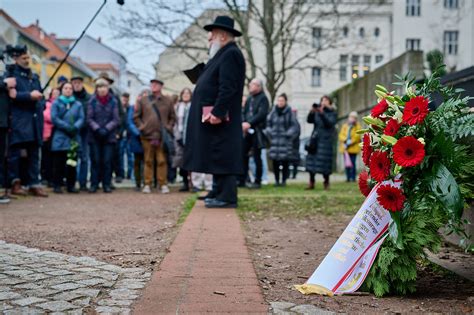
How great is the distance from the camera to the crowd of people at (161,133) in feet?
26.7

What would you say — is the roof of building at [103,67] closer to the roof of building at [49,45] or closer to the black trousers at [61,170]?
the roof of building at [49,45]

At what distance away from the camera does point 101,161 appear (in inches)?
485

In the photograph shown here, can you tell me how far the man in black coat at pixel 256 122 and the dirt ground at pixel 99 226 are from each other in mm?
2811

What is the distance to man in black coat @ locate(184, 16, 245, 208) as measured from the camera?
8.02 m

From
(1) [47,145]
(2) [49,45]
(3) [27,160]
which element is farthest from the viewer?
(2) [49,45]

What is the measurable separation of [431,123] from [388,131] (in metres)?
0.24

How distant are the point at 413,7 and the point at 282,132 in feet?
149

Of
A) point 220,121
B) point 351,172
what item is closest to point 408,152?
point 220,121

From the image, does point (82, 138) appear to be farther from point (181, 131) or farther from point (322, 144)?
point (322, 144)

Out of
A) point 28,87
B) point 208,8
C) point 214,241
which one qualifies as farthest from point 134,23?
point 214,241

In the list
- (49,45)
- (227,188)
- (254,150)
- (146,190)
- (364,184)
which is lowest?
(146,190)

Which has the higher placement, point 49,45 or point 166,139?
point 49,45

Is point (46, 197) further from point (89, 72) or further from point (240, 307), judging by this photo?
point (89, 72)

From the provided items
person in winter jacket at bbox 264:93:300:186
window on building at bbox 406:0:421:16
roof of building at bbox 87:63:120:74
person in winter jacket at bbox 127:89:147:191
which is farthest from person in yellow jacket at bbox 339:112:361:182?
roof of building at bbox 87:63:120:74
